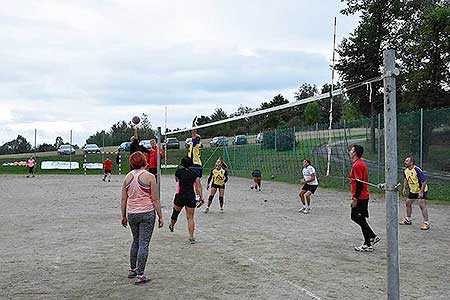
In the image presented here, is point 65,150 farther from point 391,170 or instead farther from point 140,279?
point 391,170

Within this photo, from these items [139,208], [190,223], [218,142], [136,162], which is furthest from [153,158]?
[218,142]

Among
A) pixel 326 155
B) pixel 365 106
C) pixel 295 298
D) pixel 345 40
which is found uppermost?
pixel 345 40

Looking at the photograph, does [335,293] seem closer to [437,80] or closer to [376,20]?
[437,80]

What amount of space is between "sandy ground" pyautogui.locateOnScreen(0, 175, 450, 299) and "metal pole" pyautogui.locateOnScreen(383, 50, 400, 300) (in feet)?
7.34

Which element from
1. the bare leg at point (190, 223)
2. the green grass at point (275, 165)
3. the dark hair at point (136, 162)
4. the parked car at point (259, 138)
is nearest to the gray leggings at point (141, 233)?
the dark hair at point (136, 162)

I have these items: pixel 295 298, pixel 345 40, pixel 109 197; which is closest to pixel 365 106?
pixel 345 40

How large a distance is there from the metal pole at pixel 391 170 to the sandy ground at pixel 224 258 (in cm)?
224

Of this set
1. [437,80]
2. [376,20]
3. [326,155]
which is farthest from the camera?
[376,20]

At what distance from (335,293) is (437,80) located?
2968cm

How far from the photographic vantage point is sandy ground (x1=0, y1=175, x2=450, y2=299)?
694 centimetres

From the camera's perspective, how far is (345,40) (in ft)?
134

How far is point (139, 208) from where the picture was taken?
24.8 ft

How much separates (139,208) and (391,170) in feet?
13.2

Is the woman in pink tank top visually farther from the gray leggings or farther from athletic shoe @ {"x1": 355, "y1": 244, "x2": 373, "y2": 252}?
athletic shoe @ {"x1": 355, "y1": 244, "x2": 373, "y2": 252}
